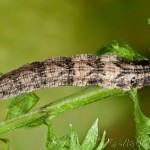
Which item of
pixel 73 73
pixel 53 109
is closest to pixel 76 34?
pixel 73 73

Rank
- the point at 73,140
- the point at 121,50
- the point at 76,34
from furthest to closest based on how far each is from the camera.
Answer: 1. the point at 76,34
2. the point at 121,50
3. the point at 73,140

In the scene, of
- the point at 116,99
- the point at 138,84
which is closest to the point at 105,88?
the point at 138,84

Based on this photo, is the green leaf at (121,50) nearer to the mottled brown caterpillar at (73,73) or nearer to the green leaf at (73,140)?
the mottled brown caterpillar at (73,73)

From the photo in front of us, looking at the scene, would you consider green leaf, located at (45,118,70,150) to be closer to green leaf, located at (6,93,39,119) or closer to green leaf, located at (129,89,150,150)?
green leaf, located at (6,93,39,119)

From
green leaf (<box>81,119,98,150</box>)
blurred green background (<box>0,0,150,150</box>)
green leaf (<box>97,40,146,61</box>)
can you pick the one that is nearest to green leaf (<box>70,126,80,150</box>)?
green leaf (<box>81,119,98,150</box>)

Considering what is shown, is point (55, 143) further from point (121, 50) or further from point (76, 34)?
point (76, 34)

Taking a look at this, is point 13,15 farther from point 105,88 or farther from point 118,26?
point 105,88
